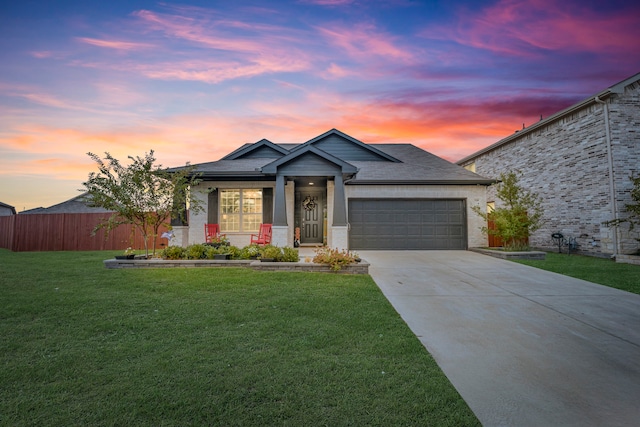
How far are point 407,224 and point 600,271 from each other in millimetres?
6575

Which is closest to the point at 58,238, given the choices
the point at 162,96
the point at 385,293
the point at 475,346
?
the point at 162,96

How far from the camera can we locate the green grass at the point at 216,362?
2211 millimetres

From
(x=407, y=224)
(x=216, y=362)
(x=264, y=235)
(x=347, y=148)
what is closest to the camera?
(x=216, y=362)

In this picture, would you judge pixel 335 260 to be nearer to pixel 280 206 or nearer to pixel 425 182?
pixel 280 206

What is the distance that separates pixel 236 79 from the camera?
11703 mm

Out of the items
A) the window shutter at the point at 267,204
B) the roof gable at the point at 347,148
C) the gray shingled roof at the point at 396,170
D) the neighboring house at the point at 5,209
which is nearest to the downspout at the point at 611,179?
the gray shingled roof at the point at 396,170

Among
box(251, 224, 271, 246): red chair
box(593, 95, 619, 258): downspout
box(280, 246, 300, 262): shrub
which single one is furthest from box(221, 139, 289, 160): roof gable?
box(593, 95, 619, 258): downspout

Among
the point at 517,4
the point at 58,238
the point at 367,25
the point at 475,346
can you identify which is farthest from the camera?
the point at 58,238

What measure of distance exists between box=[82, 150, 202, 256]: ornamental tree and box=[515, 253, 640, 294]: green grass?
1123 centimetres

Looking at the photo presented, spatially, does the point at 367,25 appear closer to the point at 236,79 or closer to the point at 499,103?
the point at 236,79

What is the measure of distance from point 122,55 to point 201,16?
10.1 feet

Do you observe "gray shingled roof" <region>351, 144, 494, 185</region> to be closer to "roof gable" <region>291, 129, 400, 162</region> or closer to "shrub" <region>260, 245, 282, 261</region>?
"roof gable" <region>291, 129, 400, 162</region>

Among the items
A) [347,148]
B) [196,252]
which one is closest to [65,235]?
[196,252]

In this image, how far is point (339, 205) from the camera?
34.0 ft
